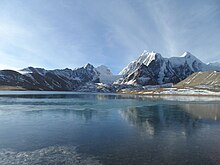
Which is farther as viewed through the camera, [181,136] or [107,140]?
[181,136]

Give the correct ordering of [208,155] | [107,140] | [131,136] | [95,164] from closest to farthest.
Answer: [95,164]
[208,155]
[107,140]
[131,136]

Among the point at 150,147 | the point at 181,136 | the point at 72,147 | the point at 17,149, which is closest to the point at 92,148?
the point at 72,147

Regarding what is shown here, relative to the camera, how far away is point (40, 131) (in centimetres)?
3092

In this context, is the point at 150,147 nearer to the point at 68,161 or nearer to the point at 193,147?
the point at 193,147

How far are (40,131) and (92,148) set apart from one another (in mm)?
11392

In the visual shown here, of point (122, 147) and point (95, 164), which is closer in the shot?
point (95, 164)

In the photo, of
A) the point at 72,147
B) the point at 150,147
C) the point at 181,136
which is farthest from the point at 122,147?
the point at 181,136

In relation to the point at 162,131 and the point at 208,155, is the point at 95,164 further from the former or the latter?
the point at 162,131

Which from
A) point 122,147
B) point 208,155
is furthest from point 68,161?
point 208,155

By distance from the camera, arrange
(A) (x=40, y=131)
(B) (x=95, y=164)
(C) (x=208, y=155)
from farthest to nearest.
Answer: (A) (x=40, y=131), (C) (x=208, y=155), (B) (x=95, y=164)

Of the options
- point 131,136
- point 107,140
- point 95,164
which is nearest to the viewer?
point 95,164

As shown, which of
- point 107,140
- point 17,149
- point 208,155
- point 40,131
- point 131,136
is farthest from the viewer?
point 40,131

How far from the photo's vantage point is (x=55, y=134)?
29.3m

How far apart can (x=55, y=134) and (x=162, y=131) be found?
15.4 metres
